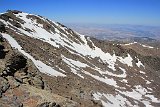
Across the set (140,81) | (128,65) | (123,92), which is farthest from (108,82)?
(128,65)

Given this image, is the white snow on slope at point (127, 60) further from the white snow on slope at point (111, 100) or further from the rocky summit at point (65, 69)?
the white snow on slope at point (111, 100)

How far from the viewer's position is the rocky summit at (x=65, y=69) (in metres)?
22.9

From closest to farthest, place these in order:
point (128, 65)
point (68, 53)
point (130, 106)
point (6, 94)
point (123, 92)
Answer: point (6, 94), point (130, 106), point (123, 92), point (68, 53), point (128, 65)

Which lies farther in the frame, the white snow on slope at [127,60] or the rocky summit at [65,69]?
the white snow on slope at [127,60]

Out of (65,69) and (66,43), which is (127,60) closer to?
(66,43)

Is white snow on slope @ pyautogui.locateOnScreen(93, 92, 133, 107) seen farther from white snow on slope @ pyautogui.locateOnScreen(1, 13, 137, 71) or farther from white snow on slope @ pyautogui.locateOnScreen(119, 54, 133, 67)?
white snow on slope @ pyautogui.locateOnScreen(119, 54, 133, 67)

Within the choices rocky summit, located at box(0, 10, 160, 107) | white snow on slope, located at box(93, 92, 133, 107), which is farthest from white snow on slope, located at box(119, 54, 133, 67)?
white snow on slope, located at box(93, 92, 133, 107)

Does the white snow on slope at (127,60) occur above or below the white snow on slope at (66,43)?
below

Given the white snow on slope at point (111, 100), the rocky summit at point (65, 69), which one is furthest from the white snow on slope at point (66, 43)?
the white snow on slope at point (111, 100)

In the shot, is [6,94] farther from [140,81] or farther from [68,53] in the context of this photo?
[140,81]

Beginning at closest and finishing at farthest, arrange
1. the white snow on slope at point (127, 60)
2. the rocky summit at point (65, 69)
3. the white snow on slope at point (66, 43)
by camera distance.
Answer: the rocky summit at point (65, 69), the white snow on slope at point (66, 43), the white snow on slope at point (127, 60)

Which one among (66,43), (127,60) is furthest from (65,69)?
(127,60)

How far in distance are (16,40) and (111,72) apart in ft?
112

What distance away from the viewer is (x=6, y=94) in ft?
Result: 70.7
